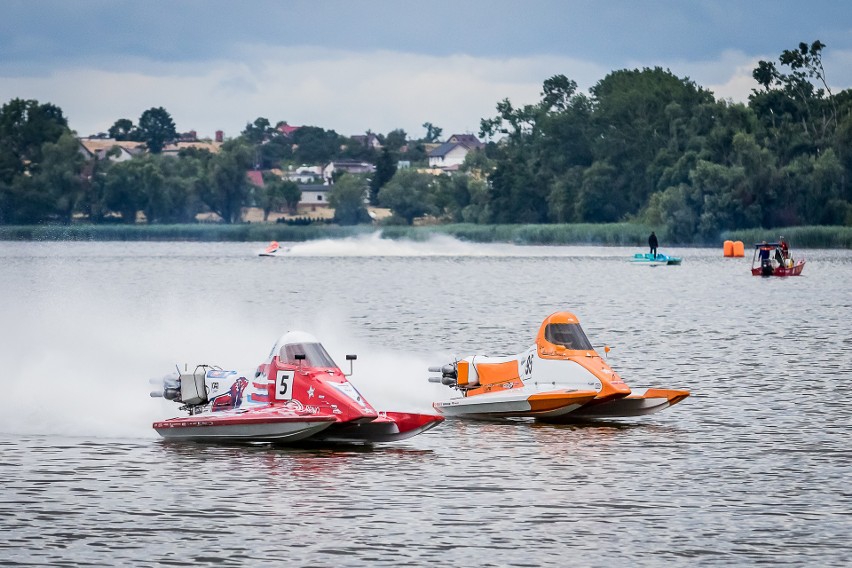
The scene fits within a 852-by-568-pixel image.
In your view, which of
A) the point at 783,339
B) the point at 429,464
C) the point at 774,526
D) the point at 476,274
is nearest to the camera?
the point at 774,526

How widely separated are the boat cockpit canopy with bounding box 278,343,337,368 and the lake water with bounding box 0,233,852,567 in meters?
1.39

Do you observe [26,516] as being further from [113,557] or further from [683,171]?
[683,171]

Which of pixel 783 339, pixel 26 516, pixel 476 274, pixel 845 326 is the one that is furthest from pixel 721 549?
pixel 476 274

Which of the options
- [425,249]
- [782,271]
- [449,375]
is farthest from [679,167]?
[449,375]

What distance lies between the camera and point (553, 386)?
2745 centimetres

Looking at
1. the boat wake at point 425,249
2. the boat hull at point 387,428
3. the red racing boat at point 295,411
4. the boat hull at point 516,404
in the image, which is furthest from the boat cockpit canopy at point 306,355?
the boat wake at point 425,249

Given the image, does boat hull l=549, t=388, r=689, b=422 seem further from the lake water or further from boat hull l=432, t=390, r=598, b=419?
boat hull l=432, t=390, r=598, b=419

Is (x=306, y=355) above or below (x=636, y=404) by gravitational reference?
above

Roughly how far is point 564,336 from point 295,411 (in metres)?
5.40

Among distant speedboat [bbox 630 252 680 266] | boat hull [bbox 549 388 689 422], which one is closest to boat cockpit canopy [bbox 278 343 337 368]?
boat hull [bbox 549 388 689 422]

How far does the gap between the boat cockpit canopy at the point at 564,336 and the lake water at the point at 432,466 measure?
4.82ft

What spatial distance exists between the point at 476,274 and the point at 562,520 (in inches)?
3467

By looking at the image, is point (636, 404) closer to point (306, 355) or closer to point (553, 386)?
point (553, 386)

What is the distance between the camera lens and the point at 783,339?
164 feet
